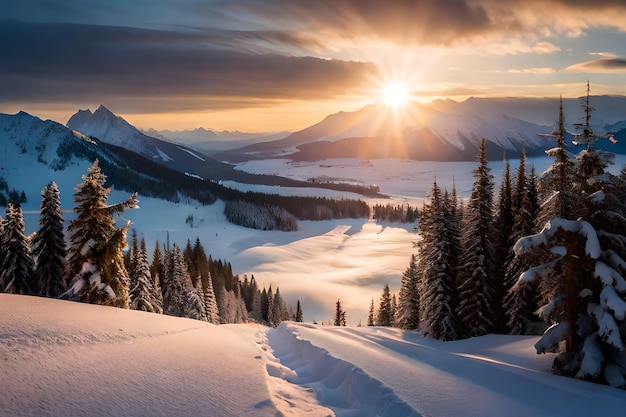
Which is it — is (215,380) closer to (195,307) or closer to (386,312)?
(195,307)

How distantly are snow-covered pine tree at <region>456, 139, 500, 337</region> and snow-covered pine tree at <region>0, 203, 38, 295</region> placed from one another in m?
33.6

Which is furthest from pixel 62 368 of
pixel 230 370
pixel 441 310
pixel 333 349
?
pixel 441 310

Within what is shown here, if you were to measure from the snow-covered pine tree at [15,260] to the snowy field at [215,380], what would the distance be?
A: 2343 cm

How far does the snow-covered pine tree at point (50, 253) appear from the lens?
3047 centimetres

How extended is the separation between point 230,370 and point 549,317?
41.2 ft

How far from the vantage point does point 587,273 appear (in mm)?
14555

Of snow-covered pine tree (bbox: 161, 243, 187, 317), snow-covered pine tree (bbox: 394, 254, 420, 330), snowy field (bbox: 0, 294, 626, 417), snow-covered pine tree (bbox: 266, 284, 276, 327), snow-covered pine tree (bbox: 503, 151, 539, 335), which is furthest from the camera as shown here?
snow-covered pine tree (bbox: 266, 284, 276, 327)

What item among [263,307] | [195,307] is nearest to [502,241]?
[195,307]

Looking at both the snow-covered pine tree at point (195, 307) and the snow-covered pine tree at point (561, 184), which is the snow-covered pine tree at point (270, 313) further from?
the snow-covered pine tree at point (561, 184)

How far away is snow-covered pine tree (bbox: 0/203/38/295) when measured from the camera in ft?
103

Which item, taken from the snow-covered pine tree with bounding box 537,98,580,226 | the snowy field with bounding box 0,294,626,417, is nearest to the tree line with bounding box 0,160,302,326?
the snowy field with bounding box 0,294,626,417

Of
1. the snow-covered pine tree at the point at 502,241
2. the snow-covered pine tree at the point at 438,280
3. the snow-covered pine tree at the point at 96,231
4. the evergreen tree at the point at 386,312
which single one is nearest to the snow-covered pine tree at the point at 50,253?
the snow-covered pine tree at the point at 96,231

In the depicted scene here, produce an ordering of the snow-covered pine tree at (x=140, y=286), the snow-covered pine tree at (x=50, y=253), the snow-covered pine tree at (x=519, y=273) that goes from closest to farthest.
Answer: the snow-covered pine tree at (x=519, y=273)
the snow-covered pine tree at (x=50, y=253)
the snow-covered pine tree at (x=140, y=286)

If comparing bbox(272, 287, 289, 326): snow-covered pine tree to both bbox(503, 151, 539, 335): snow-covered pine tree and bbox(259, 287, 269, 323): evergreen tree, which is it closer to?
bbox(259, 287, 269, 323): evergreen tree
